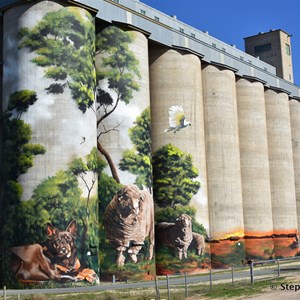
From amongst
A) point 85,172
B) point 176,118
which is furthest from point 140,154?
point 176,118

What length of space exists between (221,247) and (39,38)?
99.3 feet

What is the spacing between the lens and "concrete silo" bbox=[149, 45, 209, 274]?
58.1 m

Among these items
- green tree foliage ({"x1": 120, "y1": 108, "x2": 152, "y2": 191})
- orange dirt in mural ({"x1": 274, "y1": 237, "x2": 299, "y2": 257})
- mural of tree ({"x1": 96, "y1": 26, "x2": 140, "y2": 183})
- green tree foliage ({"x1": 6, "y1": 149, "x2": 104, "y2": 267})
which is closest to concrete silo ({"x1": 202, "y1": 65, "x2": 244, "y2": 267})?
orange dirt in mural ({"x1": 274, "y1": 237, "x2": 299, "y2": 257})

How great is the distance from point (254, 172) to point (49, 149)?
32648 millimetres

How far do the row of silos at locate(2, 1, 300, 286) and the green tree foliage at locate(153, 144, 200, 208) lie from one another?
0.33ft

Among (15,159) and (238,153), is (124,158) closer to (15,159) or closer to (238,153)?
(15,159)

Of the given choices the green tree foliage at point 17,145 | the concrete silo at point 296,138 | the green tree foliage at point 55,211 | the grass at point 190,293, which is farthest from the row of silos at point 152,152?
the grass at point 190,293

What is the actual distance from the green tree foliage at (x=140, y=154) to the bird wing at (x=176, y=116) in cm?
480

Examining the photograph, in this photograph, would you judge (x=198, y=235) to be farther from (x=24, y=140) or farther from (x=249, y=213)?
(x=24, y=140)

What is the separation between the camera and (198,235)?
59.2m

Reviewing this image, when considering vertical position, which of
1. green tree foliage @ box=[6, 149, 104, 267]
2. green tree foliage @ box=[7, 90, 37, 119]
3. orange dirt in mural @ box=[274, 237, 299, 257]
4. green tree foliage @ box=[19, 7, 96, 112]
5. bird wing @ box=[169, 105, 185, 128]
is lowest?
orange dirt in mural @ box=[274, 237, 299, 257]

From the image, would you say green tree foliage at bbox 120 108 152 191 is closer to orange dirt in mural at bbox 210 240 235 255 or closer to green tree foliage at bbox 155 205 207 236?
green tree foliage at bbox 155 205 207 236

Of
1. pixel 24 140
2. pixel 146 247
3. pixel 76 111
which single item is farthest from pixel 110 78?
pixel 146 247

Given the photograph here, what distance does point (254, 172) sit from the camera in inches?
2795
